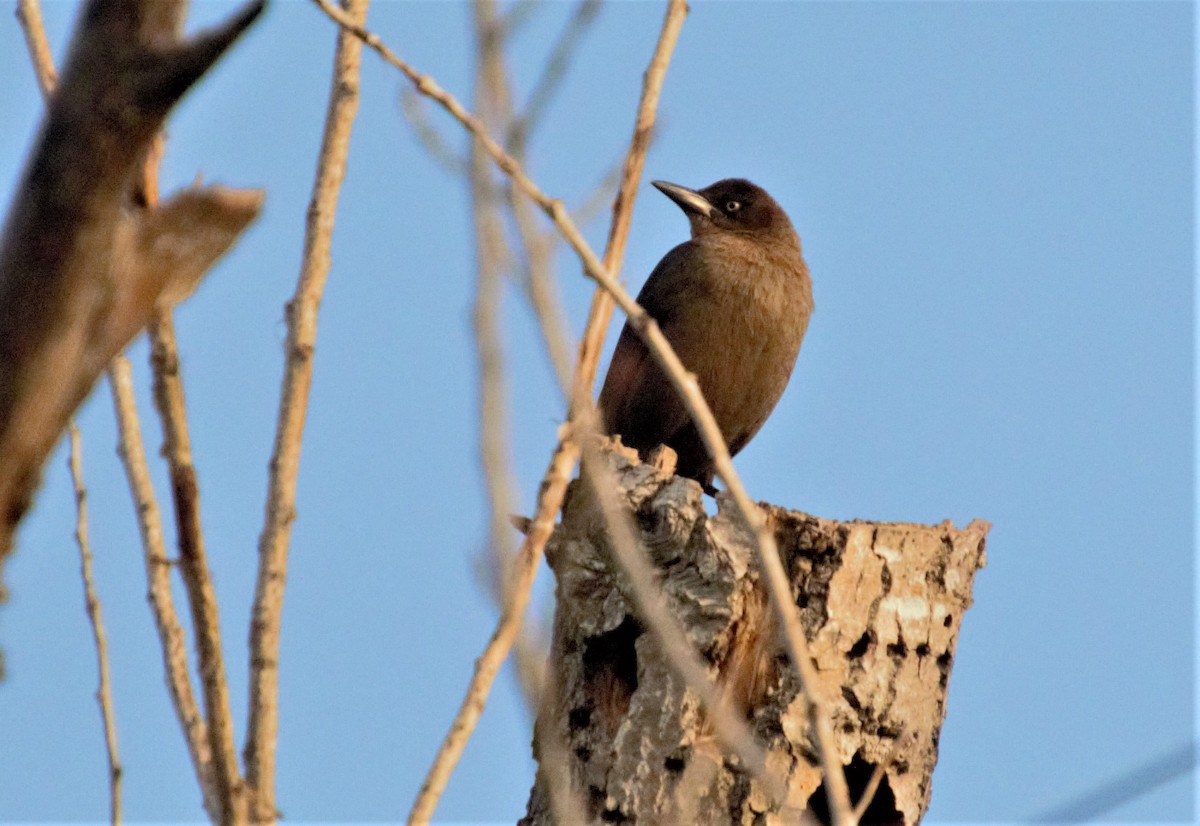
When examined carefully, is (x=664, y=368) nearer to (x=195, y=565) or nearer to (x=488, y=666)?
(x=488, y=666)

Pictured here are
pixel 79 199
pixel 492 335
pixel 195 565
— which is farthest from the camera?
pixel 492 335

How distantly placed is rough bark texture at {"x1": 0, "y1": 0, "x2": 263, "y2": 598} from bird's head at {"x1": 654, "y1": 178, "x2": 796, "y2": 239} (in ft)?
22.1

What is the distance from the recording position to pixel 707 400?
278 inches

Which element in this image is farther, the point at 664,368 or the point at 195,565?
the point at 664,368

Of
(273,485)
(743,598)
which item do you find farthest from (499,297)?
(743,598)

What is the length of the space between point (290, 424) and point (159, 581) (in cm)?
45

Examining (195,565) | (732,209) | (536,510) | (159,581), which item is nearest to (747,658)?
(536,510)

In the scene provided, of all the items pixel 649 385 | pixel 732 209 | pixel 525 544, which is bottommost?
pixel 525 544

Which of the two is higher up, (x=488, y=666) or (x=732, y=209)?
(x=732, y=209)

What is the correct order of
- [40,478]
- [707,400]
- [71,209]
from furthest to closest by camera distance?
[707,400] < [40,478] < [71,209]

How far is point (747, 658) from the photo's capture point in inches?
153

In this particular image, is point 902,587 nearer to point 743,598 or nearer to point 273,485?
point 743,598

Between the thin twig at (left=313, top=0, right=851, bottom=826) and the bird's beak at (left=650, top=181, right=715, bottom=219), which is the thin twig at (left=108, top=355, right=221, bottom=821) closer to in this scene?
the thin twig at (left=313, top=0, right=851, bottom=826)

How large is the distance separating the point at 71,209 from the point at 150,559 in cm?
117
